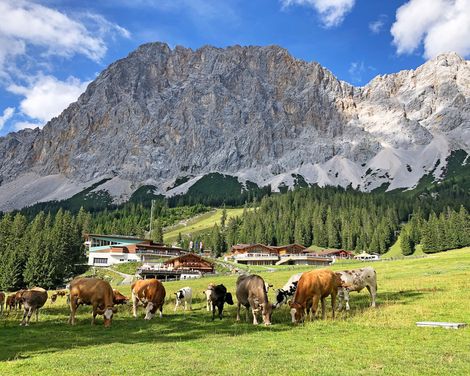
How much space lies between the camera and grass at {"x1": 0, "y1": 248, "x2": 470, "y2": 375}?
1304cm

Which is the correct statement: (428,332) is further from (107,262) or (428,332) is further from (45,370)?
(107,262)

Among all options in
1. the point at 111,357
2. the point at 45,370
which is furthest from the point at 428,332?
the point at 45,370

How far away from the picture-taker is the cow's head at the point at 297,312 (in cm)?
2339

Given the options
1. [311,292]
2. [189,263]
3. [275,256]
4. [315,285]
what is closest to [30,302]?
[311,292]

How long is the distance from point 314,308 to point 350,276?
646 cm

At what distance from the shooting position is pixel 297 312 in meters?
23.5

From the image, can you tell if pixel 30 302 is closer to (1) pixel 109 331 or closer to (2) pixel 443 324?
(1) pixel 109 331

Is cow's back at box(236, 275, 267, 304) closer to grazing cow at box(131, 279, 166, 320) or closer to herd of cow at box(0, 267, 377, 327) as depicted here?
herd of cow at box(0, 267, 377, 327)

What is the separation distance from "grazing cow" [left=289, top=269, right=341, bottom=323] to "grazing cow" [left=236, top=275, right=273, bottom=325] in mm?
1515

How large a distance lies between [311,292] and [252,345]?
7756 millimetres

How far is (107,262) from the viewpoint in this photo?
5049 inches

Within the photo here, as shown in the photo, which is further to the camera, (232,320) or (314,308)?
(232,320)

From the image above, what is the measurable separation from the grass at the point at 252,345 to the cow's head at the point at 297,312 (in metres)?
0.73

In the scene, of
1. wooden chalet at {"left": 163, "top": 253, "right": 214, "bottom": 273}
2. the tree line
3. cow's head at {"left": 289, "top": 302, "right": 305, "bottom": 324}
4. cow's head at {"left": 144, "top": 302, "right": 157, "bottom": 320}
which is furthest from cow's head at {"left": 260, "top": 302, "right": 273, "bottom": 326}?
the tree line
